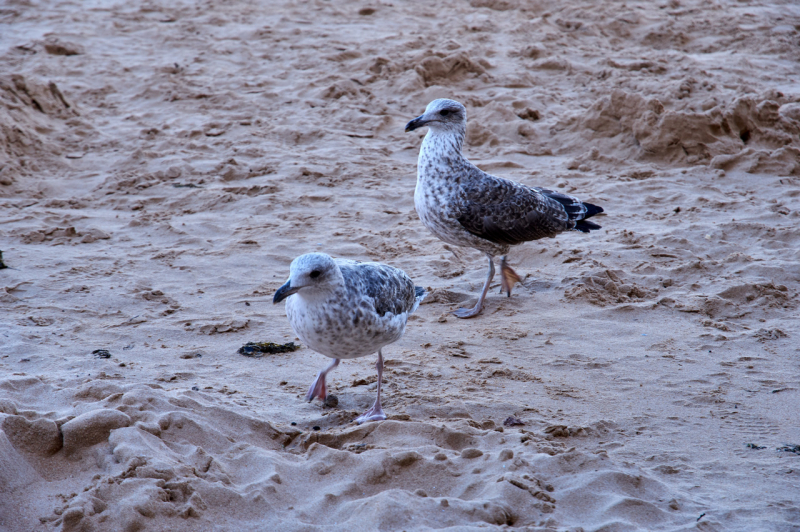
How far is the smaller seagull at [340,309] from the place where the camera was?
3.70 metres

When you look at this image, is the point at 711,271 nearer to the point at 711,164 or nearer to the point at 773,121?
the point at 711,164

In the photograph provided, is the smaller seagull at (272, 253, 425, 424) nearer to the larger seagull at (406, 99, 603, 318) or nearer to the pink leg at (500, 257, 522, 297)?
the larger seagull at (406, 99, 603, 318)

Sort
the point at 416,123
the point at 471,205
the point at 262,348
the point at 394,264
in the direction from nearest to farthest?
the point at 262,348 → the point at 471,205 → the point at 416,123 → the point at 394,264

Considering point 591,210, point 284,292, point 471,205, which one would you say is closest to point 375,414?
point 284,292

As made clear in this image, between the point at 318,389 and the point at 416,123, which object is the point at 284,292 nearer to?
the point at 318,389

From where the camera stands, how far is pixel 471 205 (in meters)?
5.57

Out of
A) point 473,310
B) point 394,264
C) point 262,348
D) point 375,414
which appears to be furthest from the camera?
point 394,264

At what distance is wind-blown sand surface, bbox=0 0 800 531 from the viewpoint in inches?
128

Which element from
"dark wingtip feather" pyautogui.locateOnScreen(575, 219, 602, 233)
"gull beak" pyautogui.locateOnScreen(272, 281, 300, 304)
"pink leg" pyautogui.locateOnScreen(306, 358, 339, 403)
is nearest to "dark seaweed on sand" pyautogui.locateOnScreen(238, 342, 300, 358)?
"pink leg" pyautogui.locateOnScreen(306, 358, 339, 403)

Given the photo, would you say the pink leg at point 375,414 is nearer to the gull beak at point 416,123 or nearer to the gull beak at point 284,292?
the gull beak at point 284,292

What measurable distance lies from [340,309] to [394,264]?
2211 mm

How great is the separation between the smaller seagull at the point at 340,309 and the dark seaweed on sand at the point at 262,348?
669 mm

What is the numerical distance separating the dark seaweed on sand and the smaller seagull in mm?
669

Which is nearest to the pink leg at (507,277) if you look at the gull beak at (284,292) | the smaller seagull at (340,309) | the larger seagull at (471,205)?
the larger seagull at (471,205)
